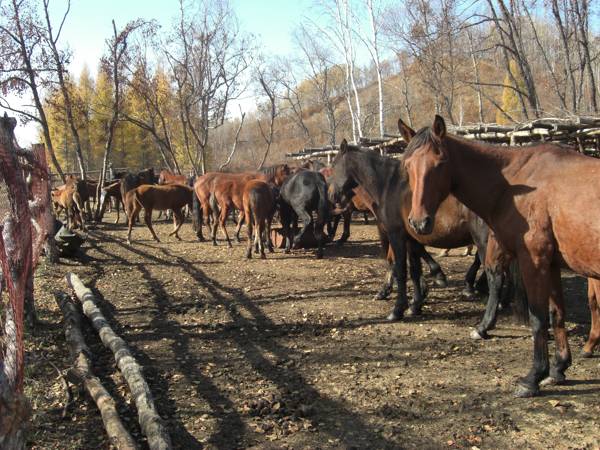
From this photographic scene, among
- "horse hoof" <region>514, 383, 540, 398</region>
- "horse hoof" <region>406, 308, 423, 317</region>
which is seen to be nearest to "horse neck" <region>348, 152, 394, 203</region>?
"horse hoof" <region>406, 308, 423, 317</region>

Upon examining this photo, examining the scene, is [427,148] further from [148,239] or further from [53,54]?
[53,54]

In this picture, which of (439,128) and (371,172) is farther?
(371,172)

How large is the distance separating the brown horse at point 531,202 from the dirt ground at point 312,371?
0.58 meters

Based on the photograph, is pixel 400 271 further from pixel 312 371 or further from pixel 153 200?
pixel 153 200

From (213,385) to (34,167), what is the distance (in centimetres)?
333

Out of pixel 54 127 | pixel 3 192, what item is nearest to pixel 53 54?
pixel 3 192

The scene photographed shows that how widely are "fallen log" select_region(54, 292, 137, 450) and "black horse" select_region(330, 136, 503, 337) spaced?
3694 millimetres

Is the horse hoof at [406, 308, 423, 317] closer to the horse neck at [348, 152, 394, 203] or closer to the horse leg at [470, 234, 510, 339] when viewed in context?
the horse leg at [470, 234, 510, 339]

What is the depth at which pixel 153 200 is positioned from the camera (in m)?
15.4

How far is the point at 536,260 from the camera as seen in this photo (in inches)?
162

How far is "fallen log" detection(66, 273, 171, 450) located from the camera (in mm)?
3518

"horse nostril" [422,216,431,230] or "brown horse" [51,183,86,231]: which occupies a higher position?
"brown horse" [51,183,86,231]

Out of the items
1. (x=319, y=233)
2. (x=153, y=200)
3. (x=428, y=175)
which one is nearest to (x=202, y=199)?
(x=153, y=200)

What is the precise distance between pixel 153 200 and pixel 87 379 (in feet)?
37.2
